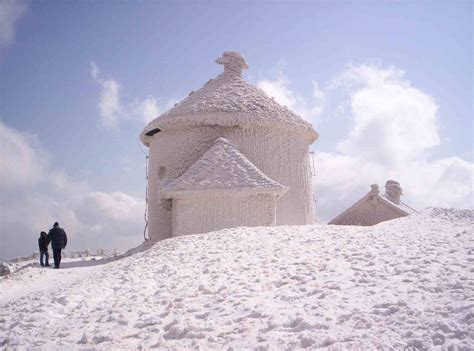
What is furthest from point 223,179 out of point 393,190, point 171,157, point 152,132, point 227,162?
point 393,190

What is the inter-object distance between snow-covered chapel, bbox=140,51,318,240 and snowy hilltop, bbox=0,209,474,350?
374 cm

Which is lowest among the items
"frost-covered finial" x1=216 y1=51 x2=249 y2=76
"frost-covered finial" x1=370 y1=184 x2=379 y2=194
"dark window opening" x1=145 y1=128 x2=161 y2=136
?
"frost-covered finial" x1=370 y1=184 x2=379 y2=194

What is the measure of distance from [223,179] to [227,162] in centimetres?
91

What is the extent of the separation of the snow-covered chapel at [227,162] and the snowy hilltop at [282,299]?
374cm

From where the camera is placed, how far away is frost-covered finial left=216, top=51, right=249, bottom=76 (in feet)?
60.2

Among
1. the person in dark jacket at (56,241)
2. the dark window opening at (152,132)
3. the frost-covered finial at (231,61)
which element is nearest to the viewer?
the person in dark jacket at (56,241)

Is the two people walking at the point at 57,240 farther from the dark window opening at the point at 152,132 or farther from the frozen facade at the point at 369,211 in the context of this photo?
the frozen facade at the point at 369,211

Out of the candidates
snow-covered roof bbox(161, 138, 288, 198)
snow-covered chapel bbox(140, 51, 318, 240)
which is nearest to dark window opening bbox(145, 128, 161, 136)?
snow-covered chapel bbox(140, 51, 318, 240)

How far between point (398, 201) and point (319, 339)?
763 inches

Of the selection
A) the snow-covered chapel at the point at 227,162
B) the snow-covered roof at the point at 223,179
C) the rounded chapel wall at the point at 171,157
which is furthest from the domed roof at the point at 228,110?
the snow-covered roof at the point at 223,179

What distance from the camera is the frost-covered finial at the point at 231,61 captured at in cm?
1834

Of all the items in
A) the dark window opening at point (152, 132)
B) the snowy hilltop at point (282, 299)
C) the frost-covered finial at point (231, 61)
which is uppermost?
the frost-covered finial at point (231, 61)

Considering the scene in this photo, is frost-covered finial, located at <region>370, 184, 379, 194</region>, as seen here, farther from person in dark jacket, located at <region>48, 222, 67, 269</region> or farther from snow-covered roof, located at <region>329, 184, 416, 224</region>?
person in dark jacket, located at <region>48, 222, 67, 269</region>

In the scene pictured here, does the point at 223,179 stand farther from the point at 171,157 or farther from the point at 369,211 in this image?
the point at 369,211
